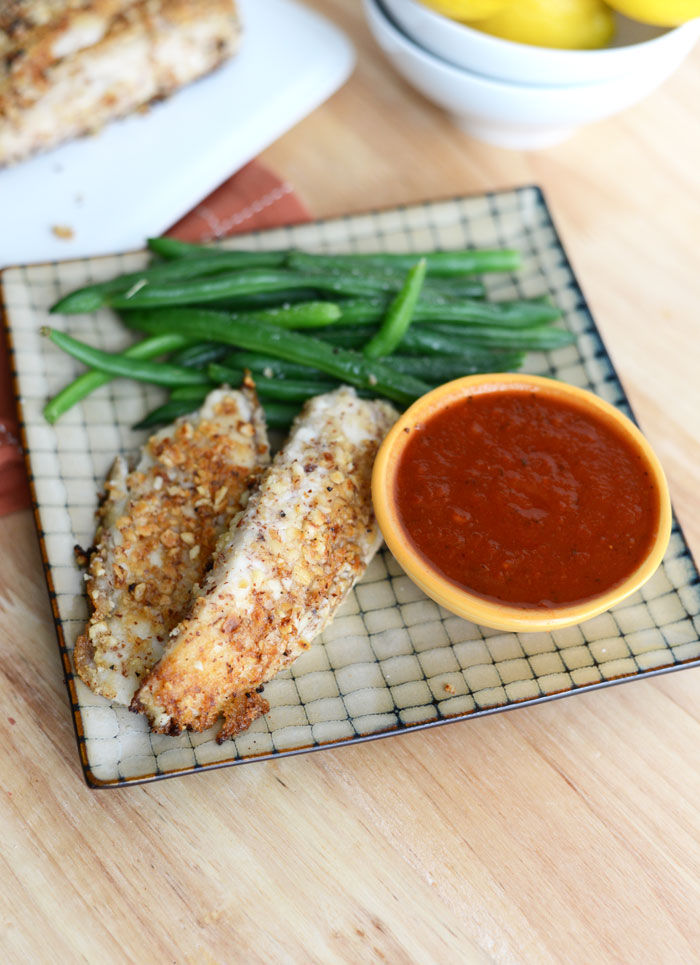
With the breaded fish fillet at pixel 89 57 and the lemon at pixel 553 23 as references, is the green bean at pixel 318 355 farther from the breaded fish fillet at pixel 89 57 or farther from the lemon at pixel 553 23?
the lemon at pixel 553 23

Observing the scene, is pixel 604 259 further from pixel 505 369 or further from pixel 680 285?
pixel 505 369

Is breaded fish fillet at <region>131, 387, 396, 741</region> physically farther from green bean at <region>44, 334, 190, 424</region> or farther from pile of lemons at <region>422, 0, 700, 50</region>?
pile of lemons at <region>422, 0, 700, 50</region>

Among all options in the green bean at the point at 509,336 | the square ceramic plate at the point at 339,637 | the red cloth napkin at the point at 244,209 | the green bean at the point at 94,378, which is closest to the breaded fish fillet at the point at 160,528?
the square ceramic plate at the point at 339,637

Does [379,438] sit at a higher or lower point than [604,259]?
higher

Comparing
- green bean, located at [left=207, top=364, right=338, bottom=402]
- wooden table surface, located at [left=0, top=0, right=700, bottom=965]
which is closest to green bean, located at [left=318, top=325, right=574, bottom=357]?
green bean, located at [left=207, top=364, right=338, bottom=402]

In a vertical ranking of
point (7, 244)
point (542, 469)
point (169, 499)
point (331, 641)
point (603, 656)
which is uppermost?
point (7, 244)

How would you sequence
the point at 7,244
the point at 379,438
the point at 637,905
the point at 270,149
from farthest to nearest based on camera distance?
1. the point at 270,149
2. the point at 7,244
3. the point at 379,438
4. the point at 637,905

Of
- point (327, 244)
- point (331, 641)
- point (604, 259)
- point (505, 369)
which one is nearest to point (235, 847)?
point (331, 641)
